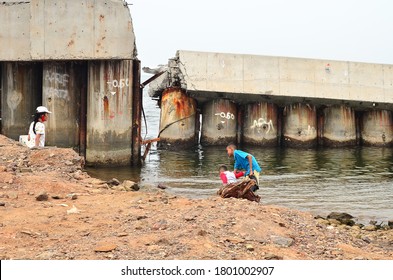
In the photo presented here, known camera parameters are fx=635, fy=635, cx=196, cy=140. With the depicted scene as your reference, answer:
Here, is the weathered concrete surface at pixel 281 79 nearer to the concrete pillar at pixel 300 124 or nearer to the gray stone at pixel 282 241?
the concrete pillar at pixel 300 124

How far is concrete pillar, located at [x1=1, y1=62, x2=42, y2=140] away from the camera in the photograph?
16.8 metres

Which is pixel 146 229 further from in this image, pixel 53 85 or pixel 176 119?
pixel 176 119

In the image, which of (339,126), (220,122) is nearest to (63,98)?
(220,122)

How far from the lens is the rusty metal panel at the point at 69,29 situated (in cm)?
1570

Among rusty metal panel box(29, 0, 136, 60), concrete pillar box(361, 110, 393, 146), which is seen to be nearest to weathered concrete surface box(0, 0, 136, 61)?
rusty metal panel box(29, 0, 136, 60)

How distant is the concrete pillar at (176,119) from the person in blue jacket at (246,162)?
10047mm

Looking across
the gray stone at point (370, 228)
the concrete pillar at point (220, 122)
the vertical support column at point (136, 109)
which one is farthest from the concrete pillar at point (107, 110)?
the gray stone at point (370, 228)

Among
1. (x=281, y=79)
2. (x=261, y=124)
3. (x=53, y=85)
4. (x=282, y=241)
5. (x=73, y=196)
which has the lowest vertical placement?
(x=282, y=241)

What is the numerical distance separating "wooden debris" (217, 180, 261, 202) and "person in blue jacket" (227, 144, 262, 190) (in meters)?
0.82

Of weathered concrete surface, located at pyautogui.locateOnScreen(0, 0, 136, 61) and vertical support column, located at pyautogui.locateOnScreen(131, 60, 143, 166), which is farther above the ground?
weathered concrete surface, located at pyautogui.locateOnScreen(0, 0, 136, 61)

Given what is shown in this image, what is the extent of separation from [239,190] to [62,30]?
7.63 meters

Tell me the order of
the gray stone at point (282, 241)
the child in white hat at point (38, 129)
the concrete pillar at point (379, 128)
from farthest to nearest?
the concrete pillar at point (379, 128) → the child in white hat at point (38, 129) → the gray stone at point (282, 241)

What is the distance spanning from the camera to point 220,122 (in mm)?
21906

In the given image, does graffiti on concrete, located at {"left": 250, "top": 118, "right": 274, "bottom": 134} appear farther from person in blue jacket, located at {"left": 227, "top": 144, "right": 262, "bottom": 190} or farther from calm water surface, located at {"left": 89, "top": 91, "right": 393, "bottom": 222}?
person in blue jacket, located at {"left": 227, "top": 144, "right": 262, "bottom": 190}
